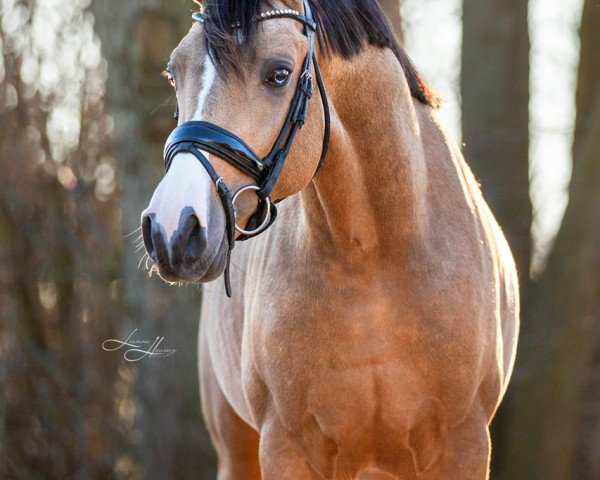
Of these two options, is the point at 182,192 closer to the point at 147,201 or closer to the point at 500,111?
the point at 147,201

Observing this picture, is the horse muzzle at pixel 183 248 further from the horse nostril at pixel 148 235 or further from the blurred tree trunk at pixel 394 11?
the blurred tree trunk at pixel 394 11

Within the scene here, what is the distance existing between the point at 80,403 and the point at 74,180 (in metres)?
1.60

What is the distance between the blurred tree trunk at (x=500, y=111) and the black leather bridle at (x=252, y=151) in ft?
13.0

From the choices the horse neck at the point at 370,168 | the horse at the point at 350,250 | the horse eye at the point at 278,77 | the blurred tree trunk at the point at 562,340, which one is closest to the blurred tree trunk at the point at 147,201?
the blurred tree trunk at the point at 562,340

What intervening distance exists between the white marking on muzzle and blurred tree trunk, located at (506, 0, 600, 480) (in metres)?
4.27

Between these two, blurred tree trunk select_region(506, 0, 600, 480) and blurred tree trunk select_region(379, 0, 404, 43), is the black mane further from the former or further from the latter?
blurred tree trunk select_region(379, 0, 404, 43)

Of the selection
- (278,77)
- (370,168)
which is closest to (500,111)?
(370,168)

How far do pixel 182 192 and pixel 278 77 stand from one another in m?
0.48

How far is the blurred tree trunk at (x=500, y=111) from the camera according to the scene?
270 inches

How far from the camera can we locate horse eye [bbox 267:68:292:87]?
285 centimetres

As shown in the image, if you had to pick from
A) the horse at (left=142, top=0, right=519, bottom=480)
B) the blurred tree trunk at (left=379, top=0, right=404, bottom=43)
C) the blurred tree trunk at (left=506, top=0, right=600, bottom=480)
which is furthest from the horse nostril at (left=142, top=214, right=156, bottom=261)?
the blurred tree trunk at (left=379, top=0, right=404, bottom=43)

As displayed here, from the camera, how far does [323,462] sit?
3672 mm

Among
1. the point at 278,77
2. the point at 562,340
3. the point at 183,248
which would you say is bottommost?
the point at 562,340

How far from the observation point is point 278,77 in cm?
286
